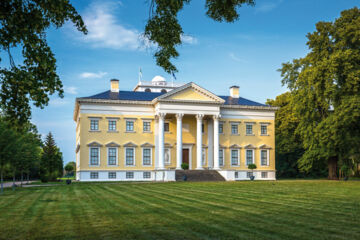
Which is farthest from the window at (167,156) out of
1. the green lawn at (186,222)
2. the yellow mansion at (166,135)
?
the green lawn at (186,222)

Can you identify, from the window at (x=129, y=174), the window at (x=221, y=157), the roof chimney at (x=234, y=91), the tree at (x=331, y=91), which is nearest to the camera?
the tree at (x=331, y=91)

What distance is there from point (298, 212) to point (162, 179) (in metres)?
32.2

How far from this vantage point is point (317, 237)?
8.48m

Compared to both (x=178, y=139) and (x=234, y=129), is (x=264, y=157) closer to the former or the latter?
(x=234, y=129)

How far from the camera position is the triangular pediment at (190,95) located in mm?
46438

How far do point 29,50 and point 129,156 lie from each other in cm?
3911

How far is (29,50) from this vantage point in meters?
9.32

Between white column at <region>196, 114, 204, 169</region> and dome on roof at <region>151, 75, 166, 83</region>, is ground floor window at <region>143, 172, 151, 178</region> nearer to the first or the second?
white column at <region>196, 114, 204, 169</region>

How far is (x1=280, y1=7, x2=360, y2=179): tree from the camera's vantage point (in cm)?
3797

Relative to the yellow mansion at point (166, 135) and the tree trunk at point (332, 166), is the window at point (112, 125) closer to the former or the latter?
the yellow mansion at point (166, 135)

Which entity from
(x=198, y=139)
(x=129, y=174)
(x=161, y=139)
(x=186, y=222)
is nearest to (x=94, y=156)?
(x=129, y=174)

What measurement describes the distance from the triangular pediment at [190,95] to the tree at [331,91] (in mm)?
Answer: 9937

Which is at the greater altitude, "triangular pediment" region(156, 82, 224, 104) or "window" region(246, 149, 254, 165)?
"triangular pediment" region(156, 82, 224, 104)

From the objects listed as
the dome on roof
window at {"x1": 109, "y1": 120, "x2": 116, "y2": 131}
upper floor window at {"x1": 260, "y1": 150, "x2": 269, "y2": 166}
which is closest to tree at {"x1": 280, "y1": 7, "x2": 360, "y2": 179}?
upper floor window at {"x1": 260, "y1": 150, "x2": 269, "y2": 166}
